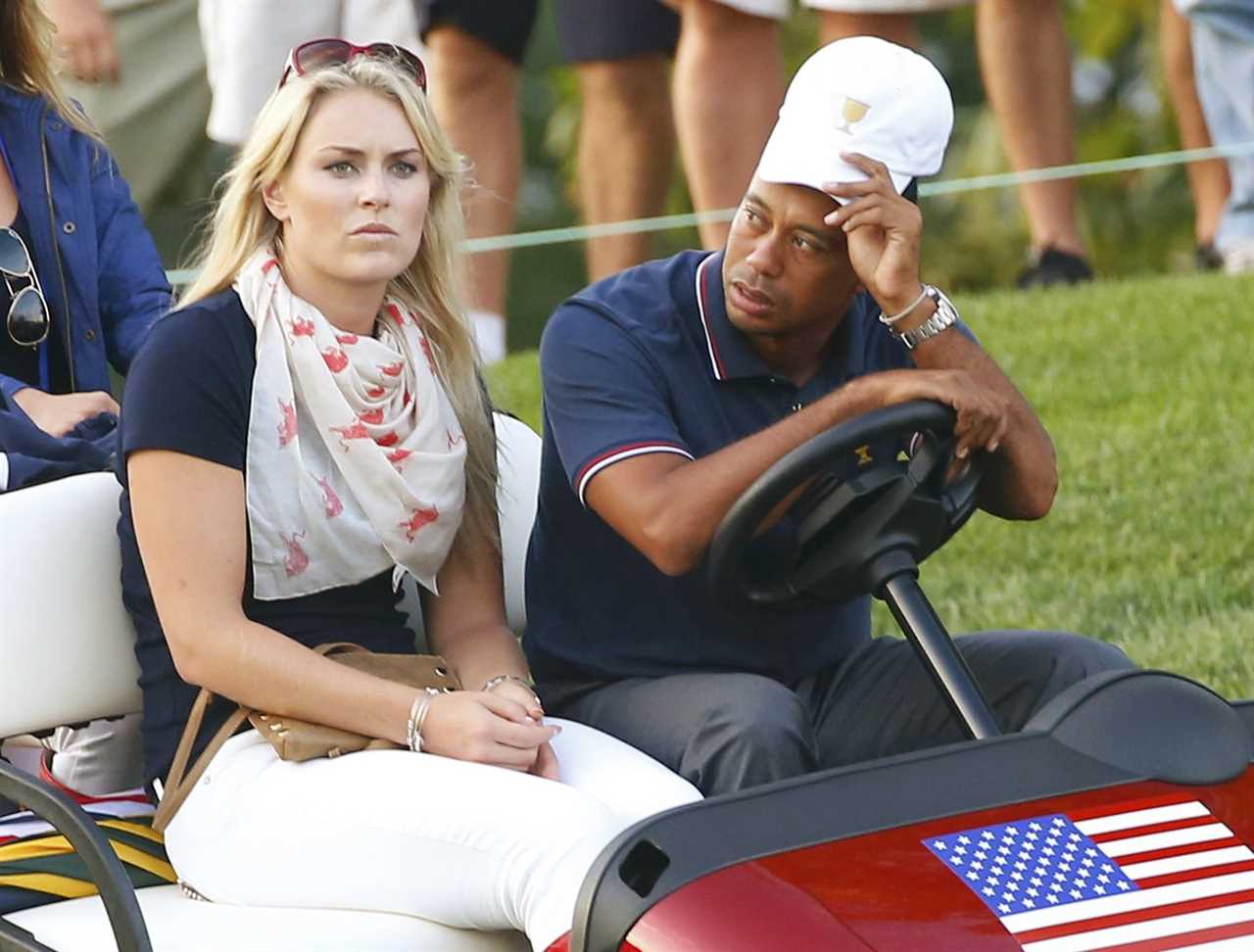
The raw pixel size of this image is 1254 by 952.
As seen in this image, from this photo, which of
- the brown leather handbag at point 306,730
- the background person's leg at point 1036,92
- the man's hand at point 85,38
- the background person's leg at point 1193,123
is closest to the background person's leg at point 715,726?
the brown leather handbag at point 306,730

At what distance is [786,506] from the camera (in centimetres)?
273

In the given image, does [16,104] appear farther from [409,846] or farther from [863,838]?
[863,838]

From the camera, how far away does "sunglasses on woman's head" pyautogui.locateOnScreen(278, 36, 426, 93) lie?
292cm

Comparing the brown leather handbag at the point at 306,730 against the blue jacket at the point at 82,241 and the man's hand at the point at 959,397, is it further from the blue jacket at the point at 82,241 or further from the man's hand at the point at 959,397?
the blue jacket at the point at 82,241

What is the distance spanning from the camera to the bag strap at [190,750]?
2795mm

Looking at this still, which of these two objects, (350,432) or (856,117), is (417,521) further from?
(856,117)

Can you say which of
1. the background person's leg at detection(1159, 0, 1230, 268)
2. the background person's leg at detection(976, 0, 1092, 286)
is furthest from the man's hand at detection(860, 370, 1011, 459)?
the background person's leg at detection(1159, 0, 1230, 268)

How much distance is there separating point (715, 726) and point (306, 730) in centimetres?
45

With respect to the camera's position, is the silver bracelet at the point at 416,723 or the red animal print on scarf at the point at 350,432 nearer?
the silver bracelet at the point at 416,723

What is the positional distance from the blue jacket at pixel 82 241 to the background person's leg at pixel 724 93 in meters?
2.17

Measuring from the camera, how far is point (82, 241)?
11.3 feet

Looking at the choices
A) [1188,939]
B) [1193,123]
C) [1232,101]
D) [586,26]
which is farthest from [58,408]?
[1193,123]

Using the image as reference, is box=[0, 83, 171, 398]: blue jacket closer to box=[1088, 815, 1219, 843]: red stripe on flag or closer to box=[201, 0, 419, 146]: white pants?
box=[1088, 815, 1219, 843]: red stripe on flag

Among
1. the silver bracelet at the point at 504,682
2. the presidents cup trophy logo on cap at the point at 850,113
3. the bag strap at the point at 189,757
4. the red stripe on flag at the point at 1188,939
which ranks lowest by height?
the bag strap at the point at 189,757
